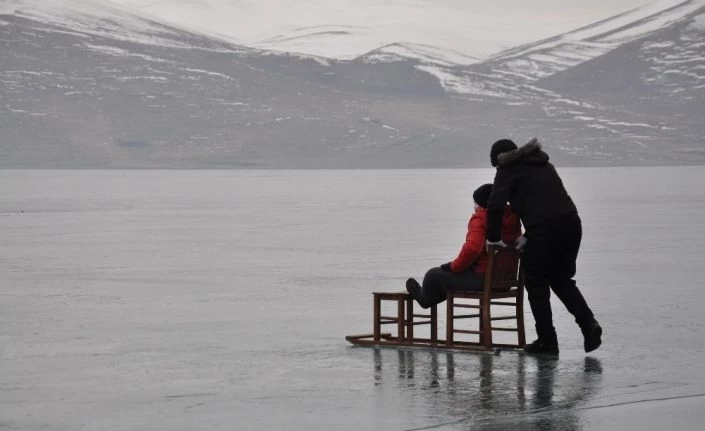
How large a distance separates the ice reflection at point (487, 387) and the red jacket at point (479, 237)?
70cm

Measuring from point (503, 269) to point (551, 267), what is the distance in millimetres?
405

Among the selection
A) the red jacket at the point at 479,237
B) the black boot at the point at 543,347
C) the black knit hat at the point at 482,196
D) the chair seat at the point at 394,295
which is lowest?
the black boot at the point at 543,347

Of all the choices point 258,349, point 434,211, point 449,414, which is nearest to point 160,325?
point 258,349

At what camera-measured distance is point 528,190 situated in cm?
1163

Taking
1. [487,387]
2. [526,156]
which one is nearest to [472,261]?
[526,156]

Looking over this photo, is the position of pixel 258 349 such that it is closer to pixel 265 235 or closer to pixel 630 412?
pixel 630 412

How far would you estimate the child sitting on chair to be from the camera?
1170cm

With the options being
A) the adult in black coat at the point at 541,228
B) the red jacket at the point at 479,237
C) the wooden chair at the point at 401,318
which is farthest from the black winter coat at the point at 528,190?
the wooden chair at the point at 401,318

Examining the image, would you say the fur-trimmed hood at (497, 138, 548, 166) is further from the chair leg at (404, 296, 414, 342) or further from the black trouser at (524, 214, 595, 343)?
the chair leg at (404, 296, 414, 342)

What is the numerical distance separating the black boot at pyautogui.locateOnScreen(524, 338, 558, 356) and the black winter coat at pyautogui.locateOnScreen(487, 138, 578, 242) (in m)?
0.86

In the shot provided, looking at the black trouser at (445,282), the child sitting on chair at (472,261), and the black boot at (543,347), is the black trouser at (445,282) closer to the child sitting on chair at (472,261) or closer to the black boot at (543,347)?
the child sitting on chair at (472,261)

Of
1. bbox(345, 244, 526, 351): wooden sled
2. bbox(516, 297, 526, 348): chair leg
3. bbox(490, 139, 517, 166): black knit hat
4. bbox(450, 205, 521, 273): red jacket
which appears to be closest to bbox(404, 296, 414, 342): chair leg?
bbox(345, 244, 526, 351): wooden sled

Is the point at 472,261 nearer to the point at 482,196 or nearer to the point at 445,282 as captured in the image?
the point at 445,282

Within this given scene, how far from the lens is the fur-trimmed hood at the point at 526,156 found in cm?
1159
